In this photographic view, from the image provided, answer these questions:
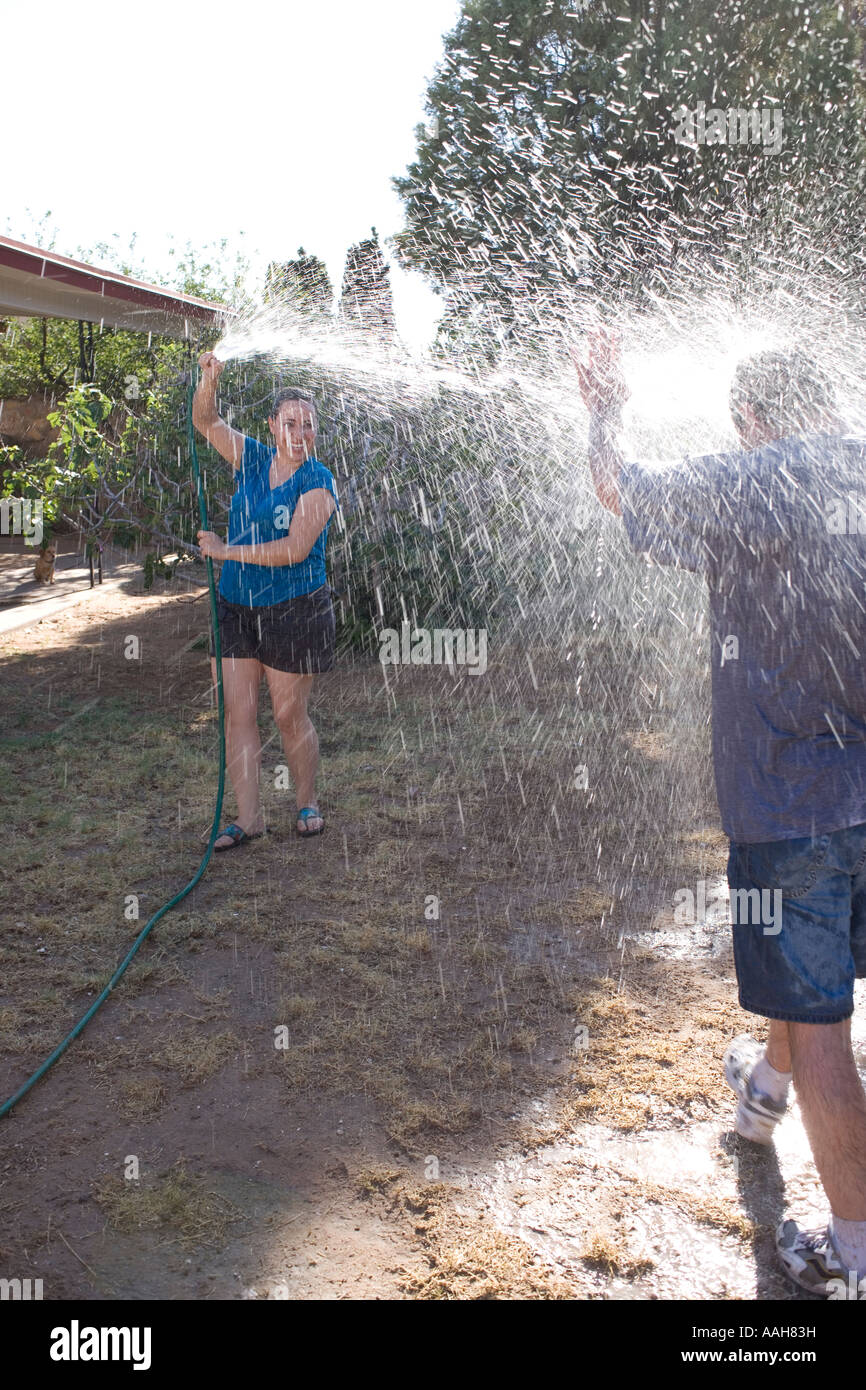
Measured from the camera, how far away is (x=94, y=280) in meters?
11.4

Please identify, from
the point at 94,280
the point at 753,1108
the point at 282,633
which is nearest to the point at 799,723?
the point at 753,1108

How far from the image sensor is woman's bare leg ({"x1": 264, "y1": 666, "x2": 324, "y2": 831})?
4359 millimetres

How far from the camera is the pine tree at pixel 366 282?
13758 mm

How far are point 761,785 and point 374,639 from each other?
6.31 meters

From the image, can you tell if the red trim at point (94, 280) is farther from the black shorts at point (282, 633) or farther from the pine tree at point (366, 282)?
the black shorts at point (282, 633)

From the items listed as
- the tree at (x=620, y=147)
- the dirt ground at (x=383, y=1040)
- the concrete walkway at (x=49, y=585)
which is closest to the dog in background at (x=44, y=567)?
the concrete walkway at (x=49, y=585)

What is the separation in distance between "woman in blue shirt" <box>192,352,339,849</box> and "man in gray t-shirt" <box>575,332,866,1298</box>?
2187mm

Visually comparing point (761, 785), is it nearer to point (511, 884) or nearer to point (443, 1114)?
point (443, 1114)

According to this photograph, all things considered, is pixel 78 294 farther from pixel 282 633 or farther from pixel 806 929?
pixel 806 929

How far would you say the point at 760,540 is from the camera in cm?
203

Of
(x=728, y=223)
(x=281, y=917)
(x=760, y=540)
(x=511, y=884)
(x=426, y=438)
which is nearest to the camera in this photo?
(x=760, y=540)

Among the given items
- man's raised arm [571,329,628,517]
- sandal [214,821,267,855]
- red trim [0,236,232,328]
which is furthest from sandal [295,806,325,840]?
red trim [0,236,232,328]

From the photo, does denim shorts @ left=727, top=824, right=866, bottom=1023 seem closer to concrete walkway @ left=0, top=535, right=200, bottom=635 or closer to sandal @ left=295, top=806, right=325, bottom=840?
sandal @ left=295, top=806, right=325, bottom=840
